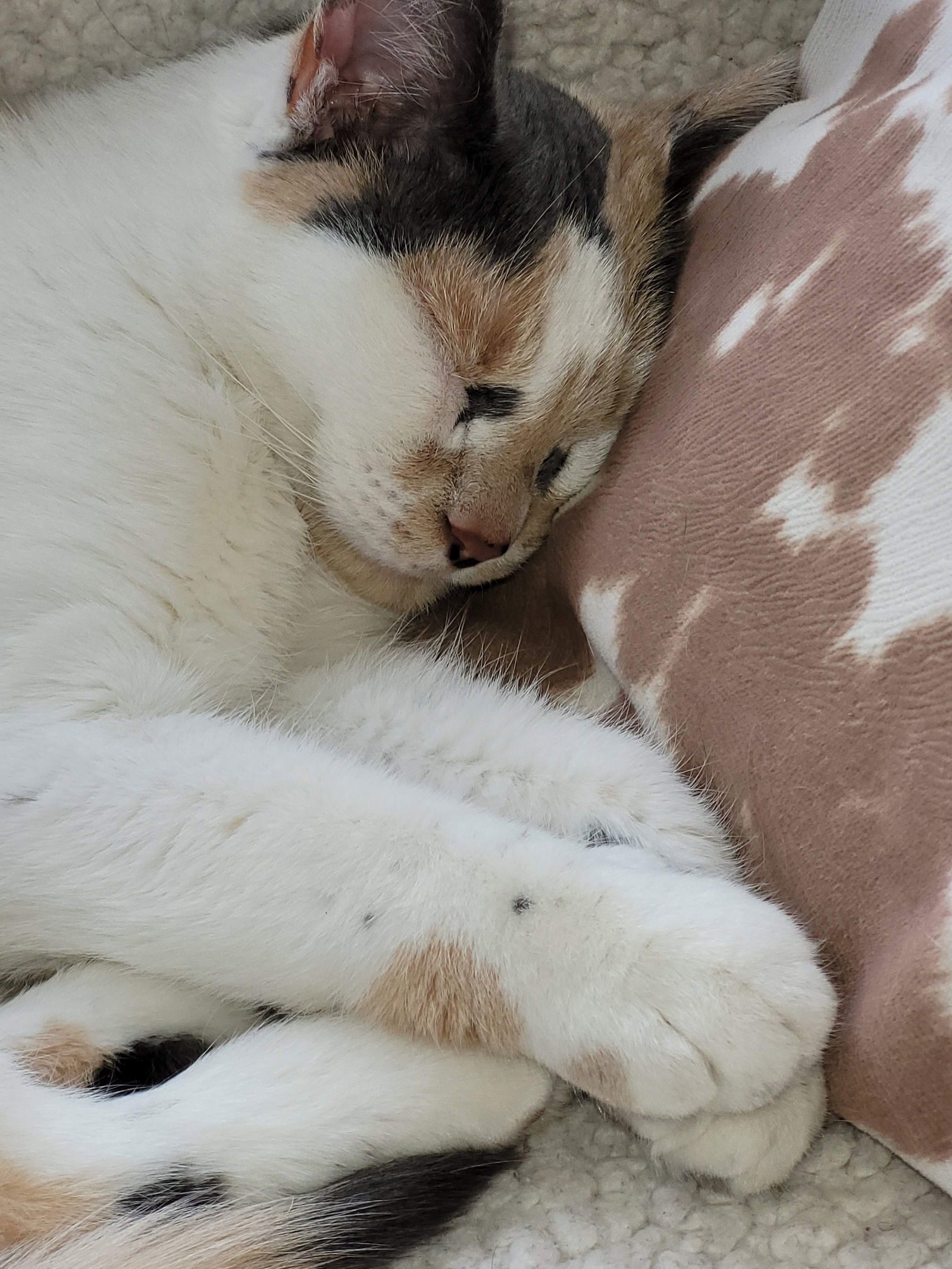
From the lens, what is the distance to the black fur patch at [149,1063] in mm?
812

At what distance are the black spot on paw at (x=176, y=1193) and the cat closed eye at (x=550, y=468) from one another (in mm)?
619

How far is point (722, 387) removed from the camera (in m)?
0.90

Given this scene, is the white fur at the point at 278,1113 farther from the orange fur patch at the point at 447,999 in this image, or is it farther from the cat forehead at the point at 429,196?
the cat forehead at the point at 429,196

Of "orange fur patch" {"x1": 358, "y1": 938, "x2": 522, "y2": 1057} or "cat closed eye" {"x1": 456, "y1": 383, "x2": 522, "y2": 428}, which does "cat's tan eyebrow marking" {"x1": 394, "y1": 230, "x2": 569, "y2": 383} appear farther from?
"orange fur patch" {"x1": 358, "y1": 938, "x2": 522, "y2": 1057}

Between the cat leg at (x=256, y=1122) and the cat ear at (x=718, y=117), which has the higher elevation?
the cat ear at (x=718, y=117)

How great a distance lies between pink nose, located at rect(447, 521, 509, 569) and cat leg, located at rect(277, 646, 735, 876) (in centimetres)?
12

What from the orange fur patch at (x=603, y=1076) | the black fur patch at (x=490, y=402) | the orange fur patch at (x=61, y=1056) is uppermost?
the black fur patch at (x=490, y=402)

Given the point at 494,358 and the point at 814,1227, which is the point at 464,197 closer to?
the point at 494,358

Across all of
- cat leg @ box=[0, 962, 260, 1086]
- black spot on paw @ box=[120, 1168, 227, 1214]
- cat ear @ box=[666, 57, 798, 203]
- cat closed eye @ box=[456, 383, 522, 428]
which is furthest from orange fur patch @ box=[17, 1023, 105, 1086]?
cat ear @ box=[666, 57, 798, 203]

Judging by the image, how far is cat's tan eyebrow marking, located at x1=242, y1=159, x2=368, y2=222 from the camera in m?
0.98

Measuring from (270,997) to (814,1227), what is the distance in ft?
1.25

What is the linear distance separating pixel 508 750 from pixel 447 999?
264 mm

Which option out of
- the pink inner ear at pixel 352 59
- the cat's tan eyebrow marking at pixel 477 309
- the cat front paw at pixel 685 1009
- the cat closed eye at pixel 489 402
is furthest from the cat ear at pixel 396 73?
the cat front paw at pixel 685 1009

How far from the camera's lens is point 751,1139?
28.2 inches
